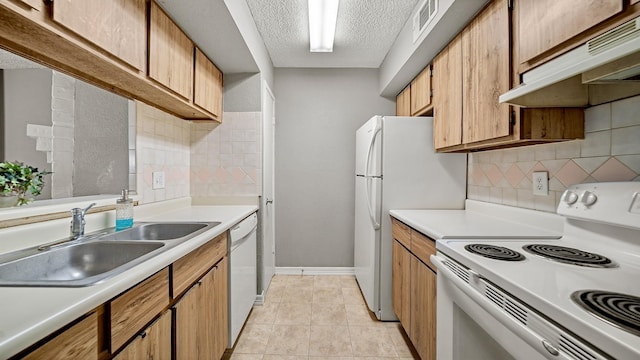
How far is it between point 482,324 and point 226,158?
2.19 m

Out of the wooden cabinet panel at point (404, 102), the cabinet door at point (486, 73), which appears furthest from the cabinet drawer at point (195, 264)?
the wooden cabinet panel at point (404, 102)

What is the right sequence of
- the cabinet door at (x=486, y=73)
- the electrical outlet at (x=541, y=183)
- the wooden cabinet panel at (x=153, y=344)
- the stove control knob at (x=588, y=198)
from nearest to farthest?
1. the wooden cabinet panel at (x=153, y=344)
2. the stove control knob at (x=588, y=198)
3. the cabinet door at (x=486, y=73)
4. the electrical outlet at (x=541, y=183)

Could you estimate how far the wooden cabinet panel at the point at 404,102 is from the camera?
8.88 ft

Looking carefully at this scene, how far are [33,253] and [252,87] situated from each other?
1.91m

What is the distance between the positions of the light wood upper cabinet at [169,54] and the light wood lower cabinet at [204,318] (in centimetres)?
109

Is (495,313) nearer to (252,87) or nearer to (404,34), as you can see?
(404,34)

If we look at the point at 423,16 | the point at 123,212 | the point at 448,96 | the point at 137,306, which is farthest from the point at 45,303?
the point at 423,16

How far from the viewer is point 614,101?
3.70 ft

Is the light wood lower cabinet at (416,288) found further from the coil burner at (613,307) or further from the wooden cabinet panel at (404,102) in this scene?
the wooden cabinet panel at (404,102)

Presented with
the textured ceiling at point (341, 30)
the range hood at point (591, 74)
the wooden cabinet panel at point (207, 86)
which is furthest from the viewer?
the textured ceiling at point (341, 30)

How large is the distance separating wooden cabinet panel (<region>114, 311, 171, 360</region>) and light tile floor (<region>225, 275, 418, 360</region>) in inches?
36.5

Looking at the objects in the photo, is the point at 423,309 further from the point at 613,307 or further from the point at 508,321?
the point at 613,307

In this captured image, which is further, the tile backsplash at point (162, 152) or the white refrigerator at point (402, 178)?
the white refrigerator at point (402, 178)

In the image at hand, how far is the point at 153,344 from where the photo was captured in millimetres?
935
